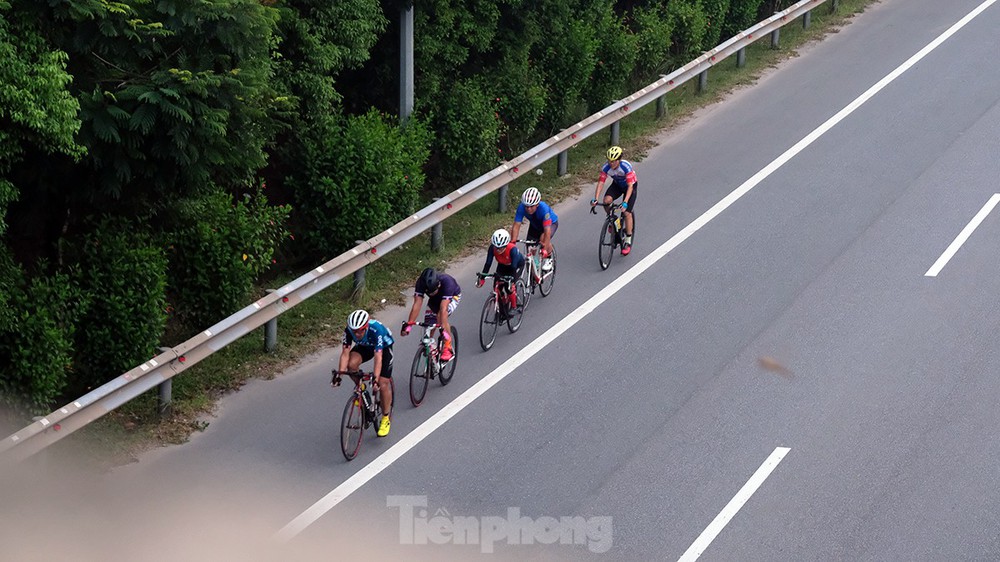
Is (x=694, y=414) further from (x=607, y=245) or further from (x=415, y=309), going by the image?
(x=607, y=245)

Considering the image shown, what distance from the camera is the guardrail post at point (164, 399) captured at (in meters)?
14.5

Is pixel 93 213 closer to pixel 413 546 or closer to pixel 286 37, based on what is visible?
pixel 286 37

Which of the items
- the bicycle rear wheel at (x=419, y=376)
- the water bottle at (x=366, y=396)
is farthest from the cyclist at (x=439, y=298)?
the water bottle at (x=366, y=396)

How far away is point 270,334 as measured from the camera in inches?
639

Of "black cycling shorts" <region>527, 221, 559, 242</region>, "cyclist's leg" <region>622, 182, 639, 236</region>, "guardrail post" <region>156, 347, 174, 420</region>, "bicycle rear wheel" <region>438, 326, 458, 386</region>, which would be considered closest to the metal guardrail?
"guardrail post" <region>156, 347, 174, 420</region>

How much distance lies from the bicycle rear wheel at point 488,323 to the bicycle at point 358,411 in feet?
7.24

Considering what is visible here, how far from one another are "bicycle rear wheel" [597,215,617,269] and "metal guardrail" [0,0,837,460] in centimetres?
226

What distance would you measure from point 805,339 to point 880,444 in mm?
2569

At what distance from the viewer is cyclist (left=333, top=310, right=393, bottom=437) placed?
45.2 ft

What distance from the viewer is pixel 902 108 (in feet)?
79.9

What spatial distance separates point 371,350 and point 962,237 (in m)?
9.75

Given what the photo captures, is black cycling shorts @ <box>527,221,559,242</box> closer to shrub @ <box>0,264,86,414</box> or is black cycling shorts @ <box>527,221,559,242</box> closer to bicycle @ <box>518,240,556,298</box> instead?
bicycle @ <box>518,240,556,298</box>

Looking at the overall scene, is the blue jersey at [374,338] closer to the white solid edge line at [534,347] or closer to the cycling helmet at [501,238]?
the white solid edge line at [534,347]

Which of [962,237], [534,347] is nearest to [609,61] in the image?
[962,237]
